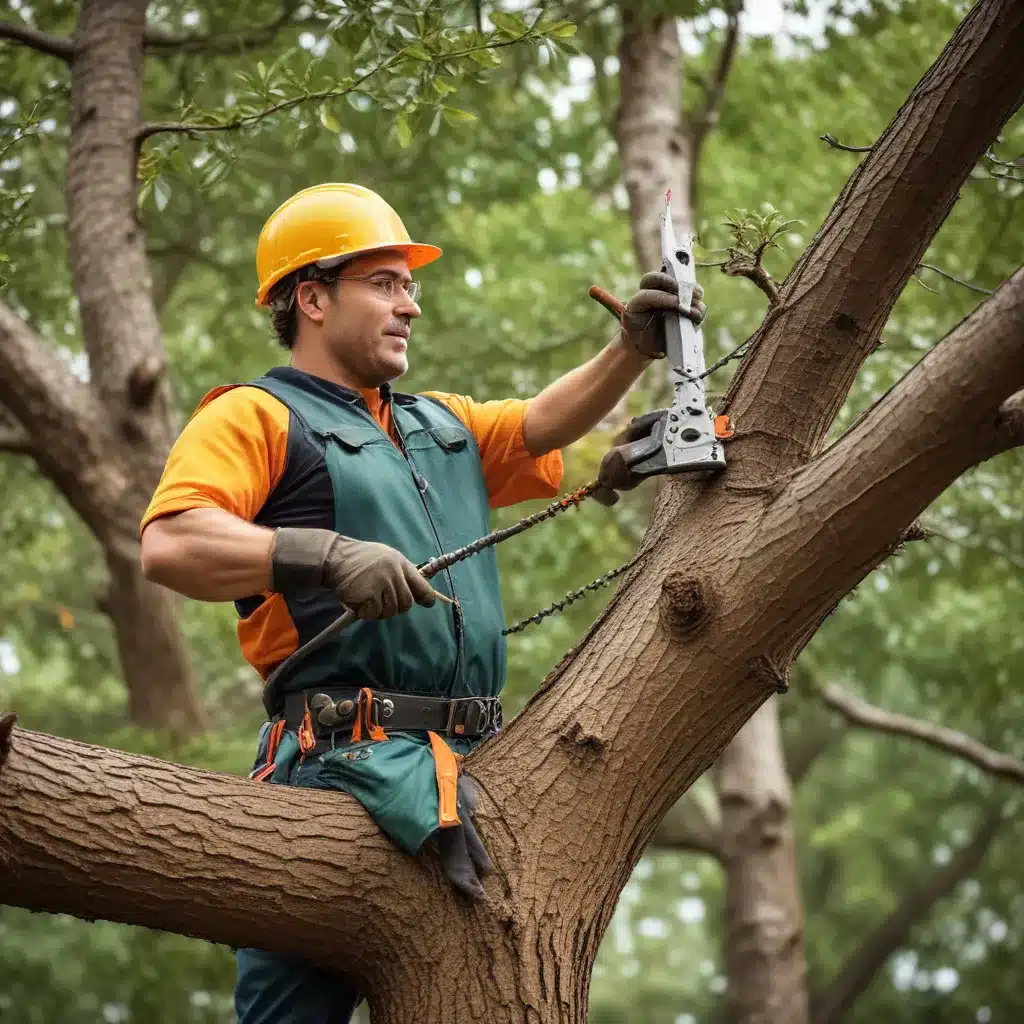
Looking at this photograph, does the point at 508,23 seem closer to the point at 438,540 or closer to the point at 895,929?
the point at 438,540

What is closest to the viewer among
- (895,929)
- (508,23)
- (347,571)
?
(347,571)

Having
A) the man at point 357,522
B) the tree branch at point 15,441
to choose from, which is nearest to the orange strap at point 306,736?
the man at point 357,522

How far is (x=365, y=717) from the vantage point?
3.32 meters

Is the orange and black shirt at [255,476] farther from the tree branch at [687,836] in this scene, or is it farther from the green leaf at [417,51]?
the tree branch at [687,836]

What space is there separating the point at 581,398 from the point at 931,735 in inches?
247

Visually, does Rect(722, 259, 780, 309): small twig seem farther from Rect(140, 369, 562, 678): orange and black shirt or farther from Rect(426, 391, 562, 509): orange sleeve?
Rect(140, 369, 562, 678): orange and black shirt

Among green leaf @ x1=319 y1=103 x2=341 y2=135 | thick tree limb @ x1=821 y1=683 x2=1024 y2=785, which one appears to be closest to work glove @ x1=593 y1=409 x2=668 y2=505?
green leaf @ x1=319 y1=103 x2=341 y2=135

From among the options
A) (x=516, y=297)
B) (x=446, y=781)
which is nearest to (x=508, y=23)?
(x=446, y=781)

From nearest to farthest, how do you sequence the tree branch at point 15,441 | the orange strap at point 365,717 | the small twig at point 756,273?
the orange strap at point 365,717, the small twig at point 756,273, the tree branch at point 15,441

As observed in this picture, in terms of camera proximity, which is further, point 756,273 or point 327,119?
point 327,119

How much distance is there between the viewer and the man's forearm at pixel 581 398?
149 inches

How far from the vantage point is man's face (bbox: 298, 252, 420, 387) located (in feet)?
12.2

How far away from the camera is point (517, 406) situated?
3.97m

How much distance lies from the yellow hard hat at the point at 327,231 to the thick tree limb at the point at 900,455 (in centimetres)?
131
